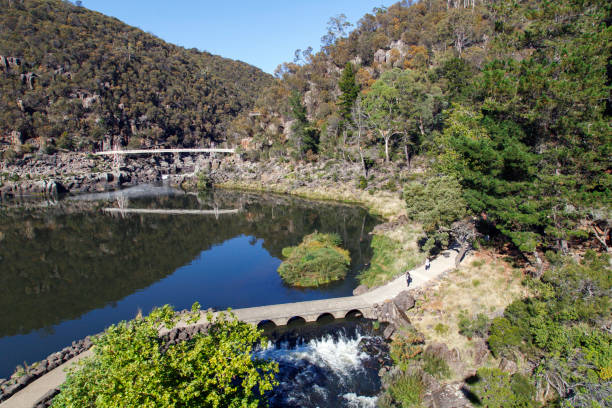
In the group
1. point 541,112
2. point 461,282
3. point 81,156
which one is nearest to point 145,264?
point 461,282

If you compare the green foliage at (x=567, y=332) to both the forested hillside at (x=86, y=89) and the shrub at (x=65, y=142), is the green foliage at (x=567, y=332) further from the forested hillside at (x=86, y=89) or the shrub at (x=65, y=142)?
the shrub at (x=65, y=142)

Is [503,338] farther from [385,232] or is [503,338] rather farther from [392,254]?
[385,232]

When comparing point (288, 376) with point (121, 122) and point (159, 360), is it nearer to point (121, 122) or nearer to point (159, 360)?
point (159, 360)

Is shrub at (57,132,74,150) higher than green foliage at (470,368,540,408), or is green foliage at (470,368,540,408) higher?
shrub at (57,132,74,150)

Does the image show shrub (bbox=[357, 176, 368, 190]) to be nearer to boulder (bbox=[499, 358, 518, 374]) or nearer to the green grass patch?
the green grass patch

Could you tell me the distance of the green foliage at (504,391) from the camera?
14531mm

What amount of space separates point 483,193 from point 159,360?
953 inches

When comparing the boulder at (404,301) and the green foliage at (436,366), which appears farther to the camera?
the boulder at (404,301)

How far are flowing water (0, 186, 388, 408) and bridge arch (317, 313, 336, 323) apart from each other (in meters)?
1.75

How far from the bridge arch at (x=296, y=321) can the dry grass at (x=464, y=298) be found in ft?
25.7

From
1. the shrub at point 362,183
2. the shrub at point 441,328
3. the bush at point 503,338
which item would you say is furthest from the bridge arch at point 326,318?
the shrub at point 362,183

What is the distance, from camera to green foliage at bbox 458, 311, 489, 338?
65.6ft

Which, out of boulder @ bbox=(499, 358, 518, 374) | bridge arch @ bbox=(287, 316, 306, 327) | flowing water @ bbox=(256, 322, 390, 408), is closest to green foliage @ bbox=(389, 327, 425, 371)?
flowing water @ bbox=(256, 322, 390, 408)

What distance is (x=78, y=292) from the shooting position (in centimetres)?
3362
